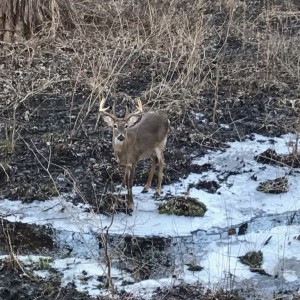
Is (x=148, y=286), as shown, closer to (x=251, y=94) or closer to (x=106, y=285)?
(x=106, y=285)

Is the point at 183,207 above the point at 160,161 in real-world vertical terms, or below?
below

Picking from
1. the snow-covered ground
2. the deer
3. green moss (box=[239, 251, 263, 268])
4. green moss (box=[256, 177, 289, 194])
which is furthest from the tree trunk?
green moss (box=[239, 251, 263, 268])

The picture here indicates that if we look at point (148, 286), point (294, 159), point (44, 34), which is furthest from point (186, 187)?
point (44, 34)

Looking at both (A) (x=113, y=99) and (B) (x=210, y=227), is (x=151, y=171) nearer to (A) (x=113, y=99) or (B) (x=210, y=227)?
(B) (x=210, y=227)

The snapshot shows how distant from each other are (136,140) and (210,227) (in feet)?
4.23

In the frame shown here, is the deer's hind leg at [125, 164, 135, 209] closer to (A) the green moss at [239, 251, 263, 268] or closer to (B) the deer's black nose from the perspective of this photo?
(B) the deer's black nose

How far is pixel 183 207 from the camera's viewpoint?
284 inches

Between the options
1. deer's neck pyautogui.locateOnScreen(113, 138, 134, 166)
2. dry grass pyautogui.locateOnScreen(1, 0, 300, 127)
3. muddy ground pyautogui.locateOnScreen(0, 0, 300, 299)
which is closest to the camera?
deer's neck pyautogui.locateOnScreen(113, 138, 134, 166)

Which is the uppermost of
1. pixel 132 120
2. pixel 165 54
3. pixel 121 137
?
pixel 132 120

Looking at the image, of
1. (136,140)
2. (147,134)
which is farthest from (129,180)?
(147,134)

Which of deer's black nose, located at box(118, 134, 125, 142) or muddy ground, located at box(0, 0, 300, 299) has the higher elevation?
deer's black nose, located at box(118, 134, 125, 142)

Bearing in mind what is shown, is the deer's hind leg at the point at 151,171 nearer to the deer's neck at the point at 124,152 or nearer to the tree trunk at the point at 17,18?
the deer's neck at the point at 124,152

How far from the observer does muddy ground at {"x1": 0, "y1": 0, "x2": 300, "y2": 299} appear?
7.89 meters

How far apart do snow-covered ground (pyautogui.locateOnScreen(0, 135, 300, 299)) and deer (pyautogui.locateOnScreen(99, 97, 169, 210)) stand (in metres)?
0.27
